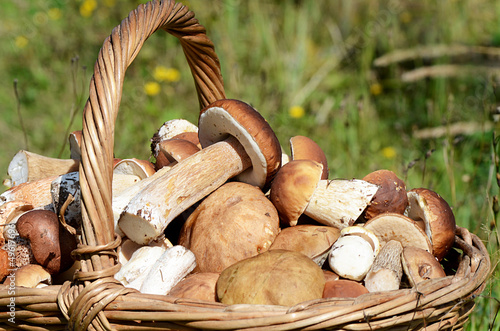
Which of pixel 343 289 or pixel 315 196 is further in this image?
pixel 315 196

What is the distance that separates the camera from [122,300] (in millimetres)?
1267

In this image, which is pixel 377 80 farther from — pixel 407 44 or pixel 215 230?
pixel 215 230

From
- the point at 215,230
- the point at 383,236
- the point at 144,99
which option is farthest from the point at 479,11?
the point at 215,230

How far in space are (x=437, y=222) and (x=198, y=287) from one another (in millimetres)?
905

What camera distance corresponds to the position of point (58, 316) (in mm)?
1334

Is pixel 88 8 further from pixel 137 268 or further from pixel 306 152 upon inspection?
pixel 137 268

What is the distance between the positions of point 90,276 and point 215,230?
1.55ft

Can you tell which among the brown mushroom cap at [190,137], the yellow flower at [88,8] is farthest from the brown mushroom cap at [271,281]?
the yellow flower at [88,8]

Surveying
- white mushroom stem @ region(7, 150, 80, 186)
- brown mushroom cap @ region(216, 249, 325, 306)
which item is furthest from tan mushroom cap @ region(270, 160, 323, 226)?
white mushroom stem @ region(7, 150, 80, 186)

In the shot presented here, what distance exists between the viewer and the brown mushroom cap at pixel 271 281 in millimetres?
1324

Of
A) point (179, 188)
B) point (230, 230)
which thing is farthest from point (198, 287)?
point (179, 188)

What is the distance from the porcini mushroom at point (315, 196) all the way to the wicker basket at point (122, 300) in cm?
45

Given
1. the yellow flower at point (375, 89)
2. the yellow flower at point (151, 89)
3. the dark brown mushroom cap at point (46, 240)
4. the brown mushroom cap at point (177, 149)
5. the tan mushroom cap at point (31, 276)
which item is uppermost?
the yellow flower at point (151, 89)

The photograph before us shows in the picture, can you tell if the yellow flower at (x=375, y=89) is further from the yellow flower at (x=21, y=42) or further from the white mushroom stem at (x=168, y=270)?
the yellow flower at (x=21, y=42)
